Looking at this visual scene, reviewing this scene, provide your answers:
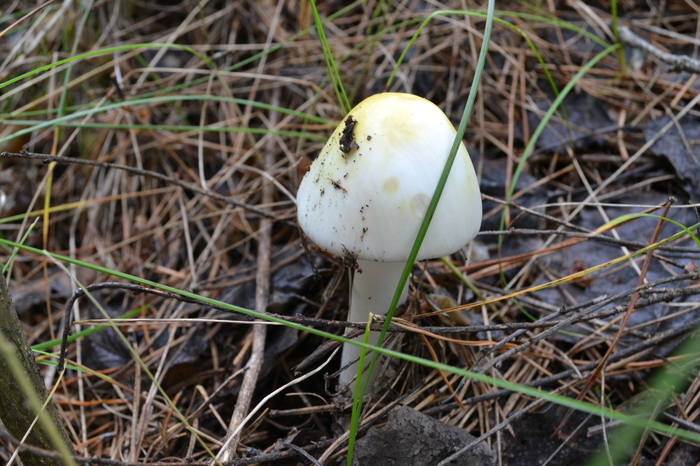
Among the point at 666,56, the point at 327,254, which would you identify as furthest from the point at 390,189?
the point at 666,56

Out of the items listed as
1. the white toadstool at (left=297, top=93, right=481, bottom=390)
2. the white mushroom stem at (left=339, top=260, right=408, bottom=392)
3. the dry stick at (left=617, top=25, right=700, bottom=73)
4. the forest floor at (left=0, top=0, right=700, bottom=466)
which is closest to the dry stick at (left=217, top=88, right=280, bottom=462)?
the forest floor at (left=0, top=0, right=700, bottom=466)

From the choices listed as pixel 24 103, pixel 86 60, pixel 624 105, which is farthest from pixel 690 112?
pixel 24 103

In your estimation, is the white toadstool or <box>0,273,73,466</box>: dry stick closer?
<box>0,273,73,466</box>: dry stick

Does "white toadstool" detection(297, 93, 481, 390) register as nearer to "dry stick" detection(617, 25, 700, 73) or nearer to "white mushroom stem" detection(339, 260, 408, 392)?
"white mushroom stem" detection(339, 260, 408, 392)

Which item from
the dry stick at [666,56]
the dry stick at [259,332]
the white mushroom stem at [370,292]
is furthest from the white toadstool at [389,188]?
the dry stick at [666,56]

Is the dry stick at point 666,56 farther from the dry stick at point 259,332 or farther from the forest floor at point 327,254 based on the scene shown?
the dry stick at point 259,332

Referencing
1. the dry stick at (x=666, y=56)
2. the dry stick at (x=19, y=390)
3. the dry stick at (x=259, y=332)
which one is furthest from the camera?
the dry stick at (x=666, y=56)

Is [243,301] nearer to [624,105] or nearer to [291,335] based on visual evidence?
[291,335]
